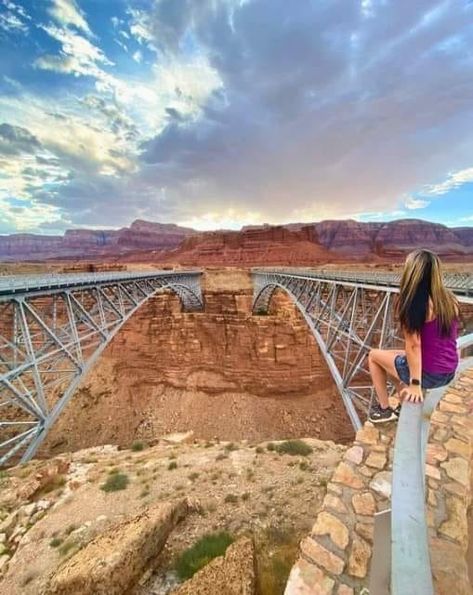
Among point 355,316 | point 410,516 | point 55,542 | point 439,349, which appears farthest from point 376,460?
point 355,316

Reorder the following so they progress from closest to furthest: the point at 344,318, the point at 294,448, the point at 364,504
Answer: the point at 364,504 → the point at 294,448 → the point at 344,318

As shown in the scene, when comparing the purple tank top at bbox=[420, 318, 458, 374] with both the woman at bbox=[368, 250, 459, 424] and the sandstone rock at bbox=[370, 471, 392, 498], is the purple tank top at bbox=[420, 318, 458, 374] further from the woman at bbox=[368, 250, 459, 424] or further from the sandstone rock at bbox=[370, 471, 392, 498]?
the sandstone rock at bbox=[370, 471, 392, 498]

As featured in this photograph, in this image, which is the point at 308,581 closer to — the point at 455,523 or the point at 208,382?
the point at 455,523

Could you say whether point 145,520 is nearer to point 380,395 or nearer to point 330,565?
point 330,565

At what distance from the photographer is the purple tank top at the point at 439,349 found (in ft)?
8.77

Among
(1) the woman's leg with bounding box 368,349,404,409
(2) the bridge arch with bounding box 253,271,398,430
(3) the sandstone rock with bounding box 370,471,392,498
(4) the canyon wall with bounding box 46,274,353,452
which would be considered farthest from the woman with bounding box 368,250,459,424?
(4) the canyon wall with bounding box 46,274,353,452

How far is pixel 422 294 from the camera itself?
2.53 metres

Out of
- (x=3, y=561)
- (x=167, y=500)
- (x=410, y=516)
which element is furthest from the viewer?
(x=167, y=500)

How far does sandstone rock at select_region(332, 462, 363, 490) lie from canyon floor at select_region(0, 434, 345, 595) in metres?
1.64

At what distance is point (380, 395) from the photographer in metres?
3.61

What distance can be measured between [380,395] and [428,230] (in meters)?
99.7

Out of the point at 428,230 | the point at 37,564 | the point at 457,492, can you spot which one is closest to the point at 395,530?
the point at 457,492

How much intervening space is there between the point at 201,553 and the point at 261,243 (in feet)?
207

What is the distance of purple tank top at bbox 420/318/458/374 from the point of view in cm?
267
